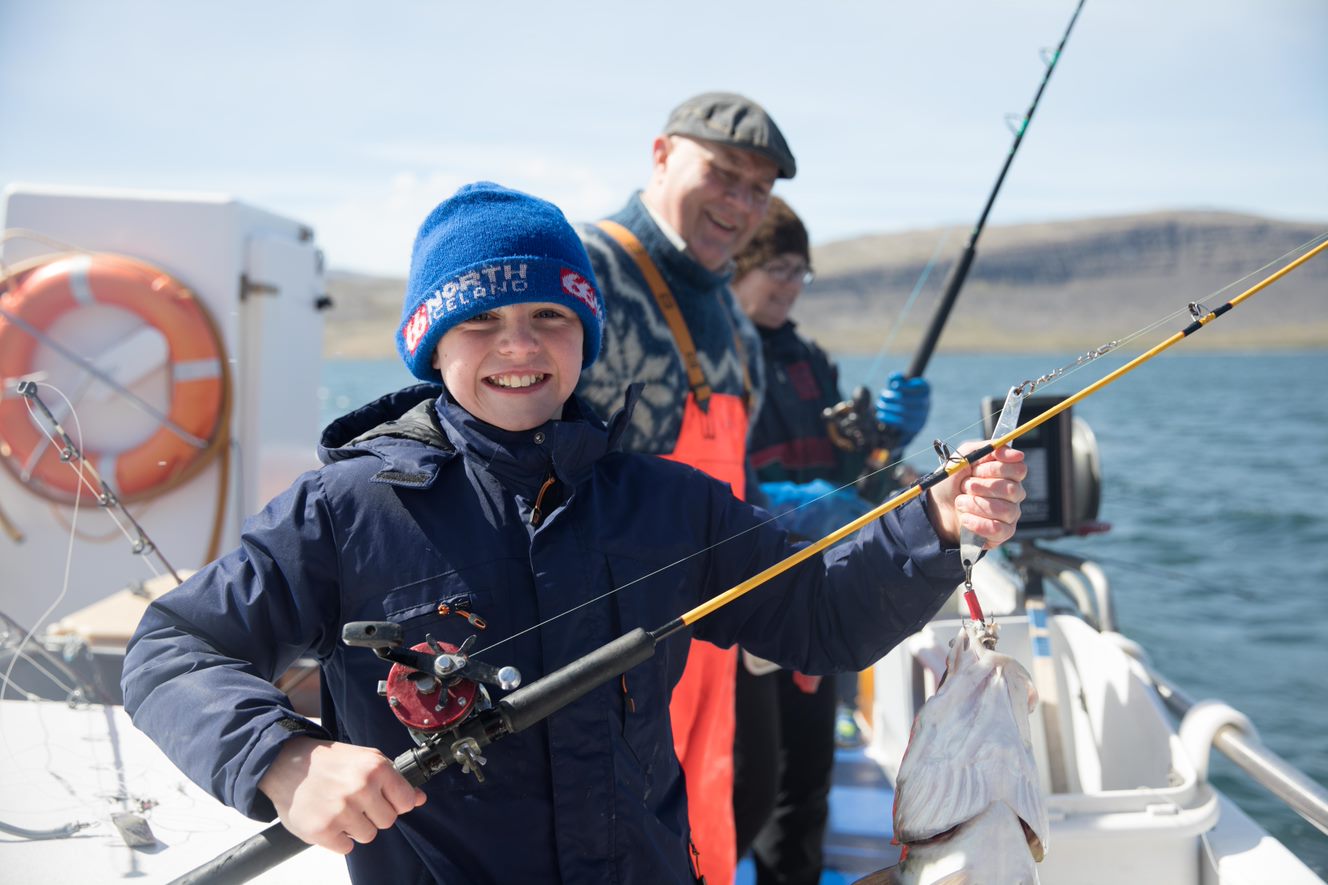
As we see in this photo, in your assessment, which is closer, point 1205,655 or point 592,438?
point 592,438

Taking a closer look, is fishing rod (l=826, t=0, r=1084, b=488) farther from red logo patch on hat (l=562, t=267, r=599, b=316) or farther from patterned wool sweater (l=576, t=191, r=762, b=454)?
red logo patch on hat (l=562, t=267, r=599, b=316)

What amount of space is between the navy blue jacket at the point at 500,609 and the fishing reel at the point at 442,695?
0.14 metres

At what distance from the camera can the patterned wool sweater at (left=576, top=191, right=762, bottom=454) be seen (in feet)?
8.13

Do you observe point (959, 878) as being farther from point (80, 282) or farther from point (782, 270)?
point (80, 282)

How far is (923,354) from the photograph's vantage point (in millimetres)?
4570

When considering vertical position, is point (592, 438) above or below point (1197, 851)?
above

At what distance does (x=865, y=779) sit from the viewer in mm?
4219

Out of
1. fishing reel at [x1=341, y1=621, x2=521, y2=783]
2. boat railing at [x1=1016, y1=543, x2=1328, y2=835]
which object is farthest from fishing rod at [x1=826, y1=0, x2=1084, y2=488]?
fishing reel at [x1=341, y1=621, x2=521, y2=783]

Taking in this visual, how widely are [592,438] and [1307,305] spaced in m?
113

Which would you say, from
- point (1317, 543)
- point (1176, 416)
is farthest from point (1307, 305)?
point (1317, 543)

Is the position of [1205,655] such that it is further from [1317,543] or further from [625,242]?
[625,242]

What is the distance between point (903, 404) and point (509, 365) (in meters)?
2.85

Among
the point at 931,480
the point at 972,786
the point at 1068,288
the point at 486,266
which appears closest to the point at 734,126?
the point at 486,266

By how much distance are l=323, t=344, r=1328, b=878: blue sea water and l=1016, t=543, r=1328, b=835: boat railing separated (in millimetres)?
229
